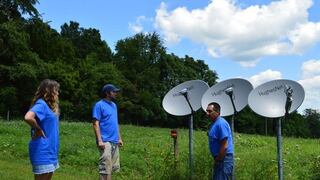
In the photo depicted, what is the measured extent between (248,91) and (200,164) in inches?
78.2

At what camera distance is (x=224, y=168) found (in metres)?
8.68

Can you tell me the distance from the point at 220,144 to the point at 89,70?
63.3m

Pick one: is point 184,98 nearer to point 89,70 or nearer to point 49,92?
point 49,92

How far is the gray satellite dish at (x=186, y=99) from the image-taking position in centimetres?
1122

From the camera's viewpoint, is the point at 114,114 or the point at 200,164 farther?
the point at 200,164

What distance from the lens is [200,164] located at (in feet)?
35.7

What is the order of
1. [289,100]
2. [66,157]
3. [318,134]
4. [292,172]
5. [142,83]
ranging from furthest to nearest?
[318,134] → [142,83] → [66,157] → [292,172] → [289,100]

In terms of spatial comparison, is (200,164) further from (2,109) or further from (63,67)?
(63,67)

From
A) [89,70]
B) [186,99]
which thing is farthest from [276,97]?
[89,70]

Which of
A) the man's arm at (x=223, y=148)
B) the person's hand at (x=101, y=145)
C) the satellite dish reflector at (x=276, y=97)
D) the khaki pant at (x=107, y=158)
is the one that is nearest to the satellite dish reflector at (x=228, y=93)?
the satellite dish reflector at (x=276, y=97)

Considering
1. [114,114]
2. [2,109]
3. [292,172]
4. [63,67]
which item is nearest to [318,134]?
[63,67]

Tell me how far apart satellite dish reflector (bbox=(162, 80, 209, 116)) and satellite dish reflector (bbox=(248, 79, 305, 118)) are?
1.97 meters

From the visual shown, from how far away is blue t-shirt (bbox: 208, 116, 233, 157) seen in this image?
8430mm

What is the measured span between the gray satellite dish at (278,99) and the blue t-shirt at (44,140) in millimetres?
3836
